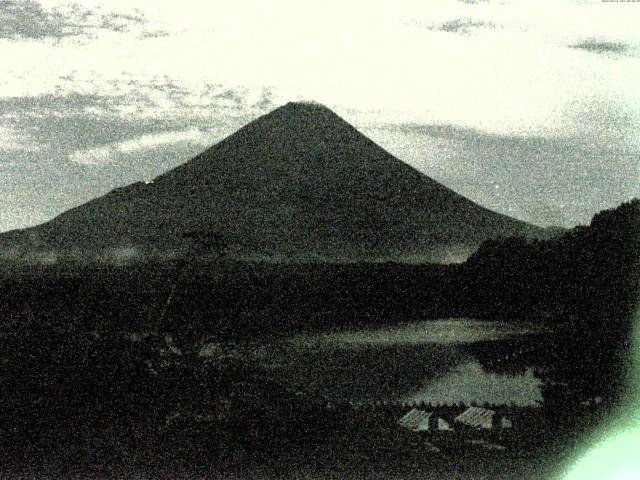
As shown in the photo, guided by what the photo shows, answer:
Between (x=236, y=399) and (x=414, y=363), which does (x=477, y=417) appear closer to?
(x=236, y=399)

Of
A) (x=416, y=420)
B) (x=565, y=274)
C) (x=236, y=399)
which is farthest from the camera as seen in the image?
(x=565, y=274)

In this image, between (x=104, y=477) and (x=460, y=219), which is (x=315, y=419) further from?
(x=460, y=219)

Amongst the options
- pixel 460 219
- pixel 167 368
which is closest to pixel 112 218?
pixel 460 219

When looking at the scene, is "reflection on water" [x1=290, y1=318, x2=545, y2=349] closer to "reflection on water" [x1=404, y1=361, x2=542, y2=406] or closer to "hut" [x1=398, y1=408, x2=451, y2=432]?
"reflection on water" [x1=404, y1=361, x2=542, y2=406]

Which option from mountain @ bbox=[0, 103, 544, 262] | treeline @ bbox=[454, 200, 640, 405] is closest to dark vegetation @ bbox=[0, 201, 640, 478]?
treeline @ bbox=[454, 200, 640, 405]

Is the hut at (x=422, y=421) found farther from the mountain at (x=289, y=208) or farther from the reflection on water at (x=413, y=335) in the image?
the mountain at (x=289, y=208)

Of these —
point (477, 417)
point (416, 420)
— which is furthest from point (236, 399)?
point (477, 417)
